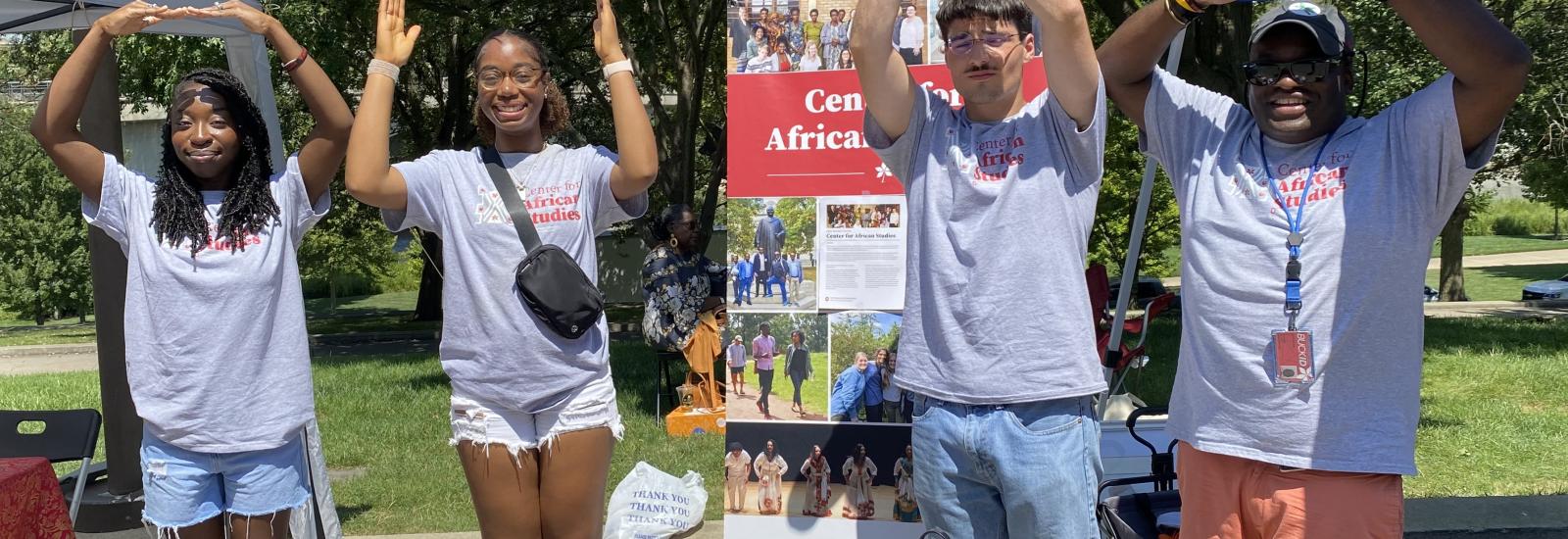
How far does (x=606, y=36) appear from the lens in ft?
9.82

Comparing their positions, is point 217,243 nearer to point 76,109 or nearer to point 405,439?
point 76,109

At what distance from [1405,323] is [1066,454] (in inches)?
27.9

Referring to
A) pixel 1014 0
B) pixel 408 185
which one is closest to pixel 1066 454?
pixel 1014 0

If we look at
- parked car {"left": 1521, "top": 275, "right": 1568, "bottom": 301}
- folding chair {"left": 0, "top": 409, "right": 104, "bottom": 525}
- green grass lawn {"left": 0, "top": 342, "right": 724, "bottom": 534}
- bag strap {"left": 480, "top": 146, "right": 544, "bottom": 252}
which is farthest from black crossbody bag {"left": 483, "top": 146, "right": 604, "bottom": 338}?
parked car {"left": 1521, "top": 275, "right": 1568, "bottom": 301}

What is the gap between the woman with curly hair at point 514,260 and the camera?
9.41ft

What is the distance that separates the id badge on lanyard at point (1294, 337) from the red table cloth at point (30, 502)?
3148 mm

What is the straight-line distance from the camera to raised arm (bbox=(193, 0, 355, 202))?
3.09 metres

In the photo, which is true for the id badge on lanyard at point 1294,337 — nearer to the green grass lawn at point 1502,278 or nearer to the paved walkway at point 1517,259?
the green grass lawn at point 1502,278

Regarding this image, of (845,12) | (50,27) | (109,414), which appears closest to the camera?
(845,12)

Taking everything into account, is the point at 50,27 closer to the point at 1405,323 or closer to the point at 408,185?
the point at 408,185

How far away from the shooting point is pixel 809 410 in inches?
166

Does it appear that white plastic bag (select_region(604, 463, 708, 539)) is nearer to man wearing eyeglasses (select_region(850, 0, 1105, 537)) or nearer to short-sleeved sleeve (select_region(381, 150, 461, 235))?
short-sleeved sleeve (select_region(381, 150, 461, 235))

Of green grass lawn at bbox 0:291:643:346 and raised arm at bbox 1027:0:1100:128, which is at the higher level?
raised arm at bbox 1027:0:1100:128

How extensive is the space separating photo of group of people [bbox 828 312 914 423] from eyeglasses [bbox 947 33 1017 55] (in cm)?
158
